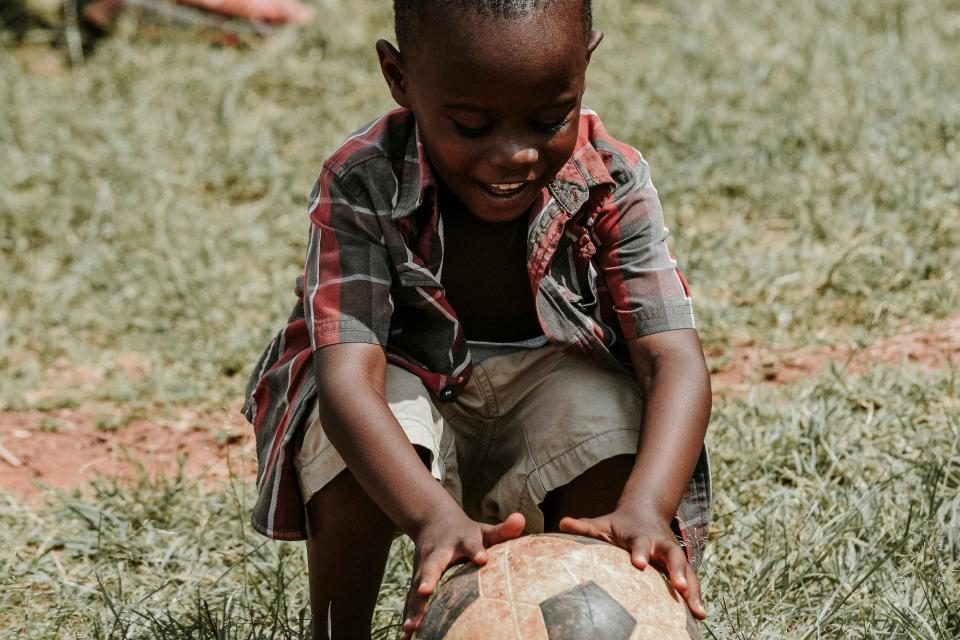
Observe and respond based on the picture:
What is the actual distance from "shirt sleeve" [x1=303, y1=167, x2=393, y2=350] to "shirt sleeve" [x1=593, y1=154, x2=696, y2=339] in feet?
1.53

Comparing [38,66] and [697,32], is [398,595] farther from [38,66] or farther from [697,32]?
[38,66]

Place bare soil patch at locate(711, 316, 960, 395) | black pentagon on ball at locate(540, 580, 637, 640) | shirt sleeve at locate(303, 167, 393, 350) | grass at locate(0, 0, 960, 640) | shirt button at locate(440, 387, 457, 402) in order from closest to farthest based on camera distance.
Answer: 1. black pentagon on ball at locate(540, 580, 637, 640)
2. shirt sleeve at locate(303, 167, 393, 350)
3. shirt button at locate(440, 387, 457, 402)
4. grass at locate(0, 0, 960, 640)
5. bare soil patch at locate(711, 316, 960, 395)

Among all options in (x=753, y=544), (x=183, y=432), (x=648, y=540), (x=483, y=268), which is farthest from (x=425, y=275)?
(x=183, y=432)

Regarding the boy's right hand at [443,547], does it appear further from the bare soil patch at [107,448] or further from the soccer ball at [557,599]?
the bare soil patch at [107,448]

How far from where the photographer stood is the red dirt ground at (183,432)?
12.9 feet

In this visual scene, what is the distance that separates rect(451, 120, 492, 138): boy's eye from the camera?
2.56 metres

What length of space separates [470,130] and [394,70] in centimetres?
28

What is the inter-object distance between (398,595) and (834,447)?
1.25 meters

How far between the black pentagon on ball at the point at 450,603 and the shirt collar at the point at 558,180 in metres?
0.79

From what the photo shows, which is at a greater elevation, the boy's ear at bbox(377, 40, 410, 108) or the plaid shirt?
the boy's ear at bbox(377, 40, 410, 108)

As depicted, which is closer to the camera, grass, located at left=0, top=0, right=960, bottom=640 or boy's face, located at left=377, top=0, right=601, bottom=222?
boy's face, located at left=377, top=0, right=601, bottom=222

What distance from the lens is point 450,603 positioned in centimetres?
226

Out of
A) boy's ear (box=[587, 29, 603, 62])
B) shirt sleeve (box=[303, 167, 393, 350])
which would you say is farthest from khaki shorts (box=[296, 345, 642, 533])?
boy's ear (box=[587, 29, 603, 62])

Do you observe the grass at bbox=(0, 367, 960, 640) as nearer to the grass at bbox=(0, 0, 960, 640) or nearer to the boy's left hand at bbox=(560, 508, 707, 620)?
the grass at bbox=(0, 0, 960, 640)
